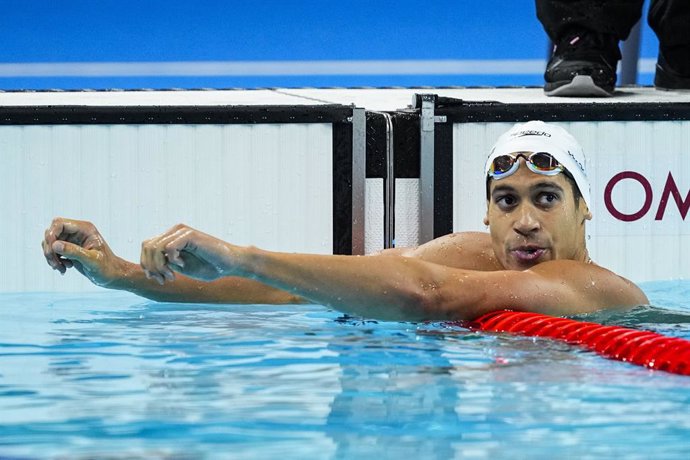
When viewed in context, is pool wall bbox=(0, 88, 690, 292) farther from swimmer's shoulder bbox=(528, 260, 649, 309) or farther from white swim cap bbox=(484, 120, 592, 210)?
swimmer's shoulder bbox=(528, 260, 649, 309)

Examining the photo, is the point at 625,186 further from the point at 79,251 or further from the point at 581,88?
the point at 79,251

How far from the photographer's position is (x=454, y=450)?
5.71 feet

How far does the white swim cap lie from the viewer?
3.04 meters

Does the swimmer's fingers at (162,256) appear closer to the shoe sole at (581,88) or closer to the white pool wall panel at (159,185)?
the white pool wall panel at (159,185)

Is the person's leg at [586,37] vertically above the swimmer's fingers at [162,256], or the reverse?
the person's leg at [586,37]

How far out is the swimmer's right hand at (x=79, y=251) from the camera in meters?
2.72

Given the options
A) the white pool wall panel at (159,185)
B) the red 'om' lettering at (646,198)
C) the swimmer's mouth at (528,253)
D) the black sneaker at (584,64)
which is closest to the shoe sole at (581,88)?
the black sneaker at (584,64)

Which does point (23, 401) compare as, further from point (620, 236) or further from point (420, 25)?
point (420, 25)

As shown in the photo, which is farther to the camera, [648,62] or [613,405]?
[648,62]

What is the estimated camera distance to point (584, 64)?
4.57 meters

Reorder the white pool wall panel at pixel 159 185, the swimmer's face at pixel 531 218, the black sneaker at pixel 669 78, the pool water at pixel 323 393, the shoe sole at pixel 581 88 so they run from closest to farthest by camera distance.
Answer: the pool water at pixel 323 393 < the swimmer's face at pixel 531 218 < the white pool wall panel at pixel 159 185 < the shoe sole at pixel 581 88 < the black sneaker at pixel 669 78

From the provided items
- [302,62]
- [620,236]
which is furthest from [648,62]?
[620,236]

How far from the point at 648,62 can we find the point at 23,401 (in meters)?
5.61

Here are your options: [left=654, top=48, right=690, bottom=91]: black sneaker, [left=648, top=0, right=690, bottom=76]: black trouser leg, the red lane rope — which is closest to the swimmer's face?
the red lane rope
